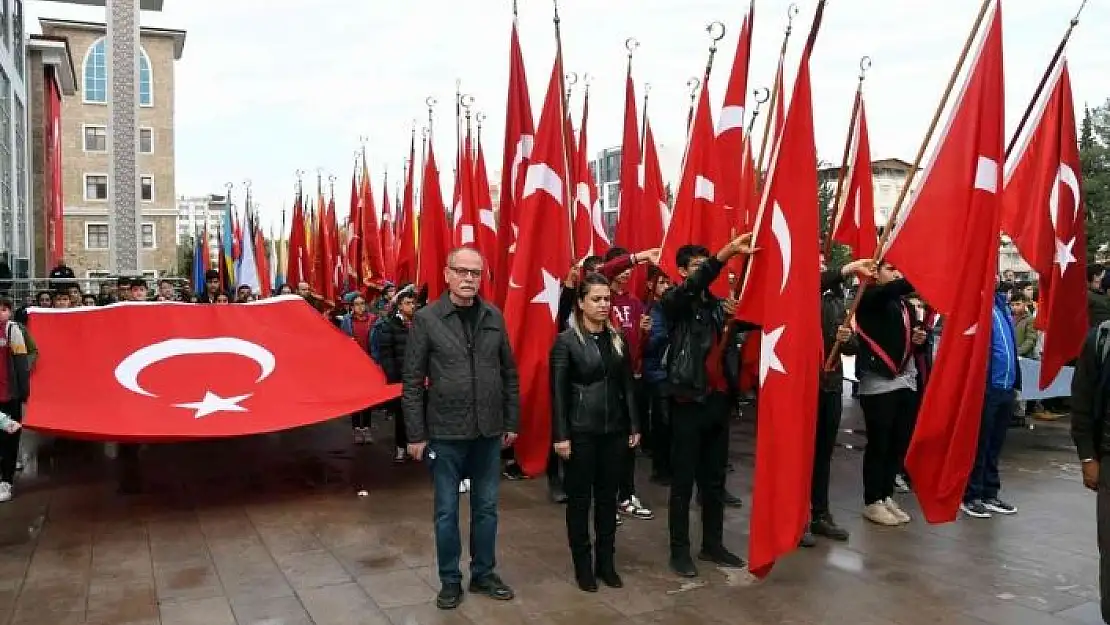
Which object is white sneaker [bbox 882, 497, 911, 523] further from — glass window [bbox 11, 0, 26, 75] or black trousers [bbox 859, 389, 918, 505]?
glass window [bbox 11, 0, 26, 75]

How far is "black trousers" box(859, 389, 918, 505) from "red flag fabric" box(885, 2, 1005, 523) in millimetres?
1410

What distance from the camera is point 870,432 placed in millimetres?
6637

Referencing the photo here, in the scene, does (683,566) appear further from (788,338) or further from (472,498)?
(788,338)

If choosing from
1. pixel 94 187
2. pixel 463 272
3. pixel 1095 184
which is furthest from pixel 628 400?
pixel 94 187

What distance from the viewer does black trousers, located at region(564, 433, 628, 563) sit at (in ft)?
16.8

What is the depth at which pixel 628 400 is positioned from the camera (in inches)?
205

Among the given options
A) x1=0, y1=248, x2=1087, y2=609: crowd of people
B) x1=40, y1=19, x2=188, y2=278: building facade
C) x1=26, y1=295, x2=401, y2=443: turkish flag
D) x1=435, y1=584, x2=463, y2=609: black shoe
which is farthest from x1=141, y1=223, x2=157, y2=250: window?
x1=435, y1=584, x2=463, y2=609: black shoe

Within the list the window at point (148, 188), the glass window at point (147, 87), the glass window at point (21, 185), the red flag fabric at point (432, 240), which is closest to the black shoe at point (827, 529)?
the red flag fabric at point (432, 240)

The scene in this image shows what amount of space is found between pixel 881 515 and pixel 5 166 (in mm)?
27576

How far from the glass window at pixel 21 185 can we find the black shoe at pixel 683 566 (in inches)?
1136

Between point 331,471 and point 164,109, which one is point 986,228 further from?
point 164,109

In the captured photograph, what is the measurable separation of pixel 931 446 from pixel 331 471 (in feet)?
18.2

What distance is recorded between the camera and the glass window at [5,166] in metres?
25.2

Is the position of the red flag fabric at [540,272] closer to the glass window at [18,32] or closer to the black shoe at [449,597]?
the black shoe at [449,597]
